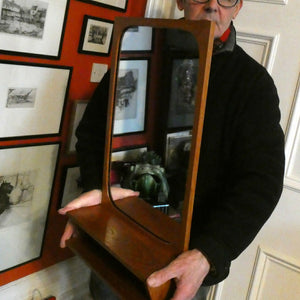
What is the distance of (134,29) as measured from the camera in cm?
79

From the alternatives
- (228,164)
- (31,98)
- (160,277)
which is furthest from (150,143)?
(31,98)

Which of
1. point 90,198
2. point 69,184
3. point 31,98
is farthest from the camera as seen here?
point 69,184

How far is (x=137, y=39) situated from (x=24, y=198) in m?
0.71

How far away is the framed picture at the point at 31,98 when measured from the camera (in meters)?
1.05

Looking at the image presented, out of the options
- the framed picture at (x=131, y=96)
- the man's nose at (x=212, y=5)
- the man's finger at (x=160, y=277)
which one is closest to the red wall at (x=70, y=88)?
the framed picture at (x=131, y=96)

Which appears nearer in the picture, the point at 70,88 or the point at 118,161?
the point at 118,161

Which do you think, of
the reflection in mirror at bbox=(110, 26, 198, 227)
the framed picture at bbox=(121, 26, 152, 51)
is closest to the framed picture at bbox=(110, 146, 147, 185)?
the reflection in mirror at bbox=(110, 26, 198, 227)

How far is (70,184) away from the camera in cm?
133

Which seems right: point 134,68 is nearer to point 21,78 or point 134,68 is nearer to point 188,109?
point 188,109

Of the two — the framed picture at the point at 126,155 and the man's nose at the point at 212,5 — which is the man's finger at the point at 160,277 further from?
the man's nose at the point at 212,5

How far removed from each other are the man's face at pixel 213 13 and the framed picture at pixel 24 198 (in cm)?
66

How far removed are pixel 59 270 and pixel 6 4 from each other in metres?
1.00

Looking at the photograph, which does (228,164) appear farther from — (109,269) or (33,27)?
(33,27)

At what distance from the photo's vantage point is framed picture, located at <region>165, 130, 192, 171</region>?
676 millimetres
